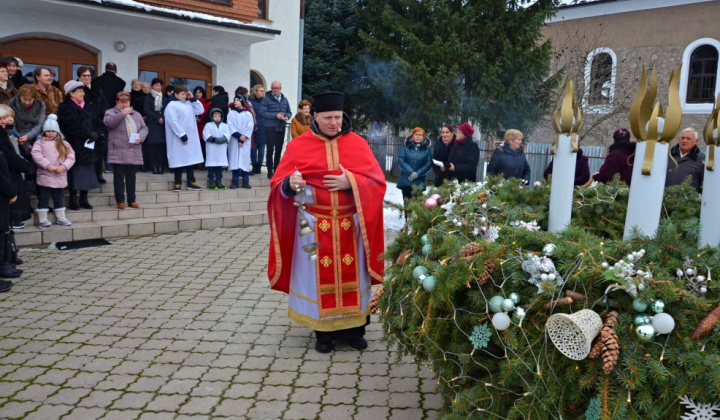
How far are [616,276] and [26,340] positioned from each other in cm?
473

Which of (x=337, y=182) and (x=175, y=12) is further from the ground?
(x=175, y=12)

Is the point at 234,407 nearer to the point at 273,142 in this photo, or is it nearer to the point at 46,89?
the point at 46,89

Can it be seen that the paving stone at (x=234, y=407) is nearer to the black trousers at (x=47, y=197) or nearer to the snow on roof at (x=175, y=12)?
the black trousers at (x=47, y=197)

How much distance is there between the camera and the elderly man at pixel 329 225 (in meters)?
4.75

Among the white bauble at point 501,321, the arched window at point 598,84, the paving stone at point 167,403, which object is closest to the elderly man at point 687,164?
the white bauble at point 501,321

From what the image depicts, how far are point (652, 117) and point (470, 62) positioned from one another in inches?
581

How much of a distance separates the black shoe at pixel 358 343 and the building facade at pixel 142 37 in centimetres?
979

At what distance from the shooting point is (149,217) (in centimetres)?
985

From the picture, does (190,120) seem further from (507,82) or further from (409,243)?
(507,82)

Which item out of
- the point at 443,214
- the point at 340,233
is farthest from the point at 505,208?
the point at 340,233

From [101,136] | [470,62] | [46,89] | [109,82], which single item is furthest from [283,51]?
[46,89]

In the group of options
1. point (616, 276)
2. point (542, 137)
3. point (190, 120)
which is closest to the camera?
point (616, 276)

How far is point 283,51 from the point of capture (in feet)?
59.8

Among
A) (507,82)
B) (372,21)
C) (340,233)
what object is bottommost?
(340,233)
